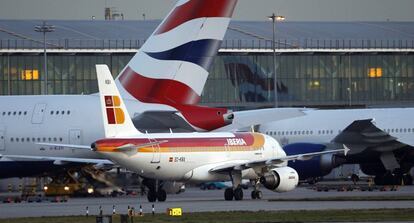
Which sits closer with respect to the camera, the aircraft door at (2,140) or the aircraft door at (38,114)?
the aircraft door at (38,114)

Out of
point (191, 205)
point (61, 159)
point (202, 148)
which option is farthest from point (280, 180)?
point (61, 159)

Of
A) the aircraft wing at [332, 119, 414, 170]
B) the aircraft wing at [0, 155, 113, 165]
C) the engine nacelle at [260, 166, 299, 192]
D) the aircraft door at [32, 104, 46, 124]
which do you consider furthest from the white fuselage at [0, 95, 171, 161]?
the aircraft wing at [332, 119, 414, 170]

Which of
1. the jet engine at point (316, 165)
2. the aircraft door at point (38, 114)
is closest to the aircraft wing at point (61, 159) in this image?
the aircraft door at point (38, 114)

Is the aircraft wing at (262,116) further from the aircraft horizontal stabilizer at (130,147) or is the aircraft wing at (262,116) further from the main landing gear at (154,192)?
the aircraft horizontal stabilizer at (130,147)

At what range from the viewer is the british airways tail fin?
55750 millimetres

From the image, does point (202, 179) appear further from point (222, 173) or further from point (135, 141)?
point (135, 141)

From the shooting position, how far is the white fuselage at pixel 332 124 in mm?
68000

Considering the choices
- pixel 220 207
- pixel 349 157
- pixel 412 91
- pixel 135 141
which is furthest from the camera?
pixel 412 91

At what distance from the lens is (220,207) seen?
43.5 m

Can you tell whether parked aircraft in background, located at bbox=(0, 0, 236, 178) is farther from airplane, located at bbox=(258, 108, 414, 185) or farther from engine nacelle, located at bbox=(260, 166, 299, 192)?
airplane, located at bbox=(258, 108, 414, 185)

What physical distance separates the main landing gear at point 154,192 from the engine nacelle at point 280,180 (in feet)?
13.0

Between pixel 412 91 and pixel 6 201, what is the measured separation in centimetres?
6207

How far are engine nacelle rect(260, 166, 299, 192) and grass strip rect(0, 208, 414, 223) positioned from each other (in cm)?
928

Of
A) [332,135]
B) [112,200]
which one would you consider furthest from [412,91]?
[112,200]
